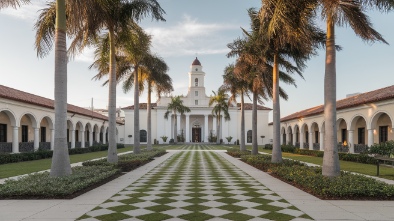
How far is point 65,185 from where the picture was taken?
8945mm

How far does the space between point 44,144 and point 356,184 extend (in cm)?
2663

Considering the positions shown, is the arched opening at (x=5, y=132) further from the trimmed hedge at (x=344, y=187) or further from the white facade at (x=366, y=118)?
the white facade at (x=366, y=118)

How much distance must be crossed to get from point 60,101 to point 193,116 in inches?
2442

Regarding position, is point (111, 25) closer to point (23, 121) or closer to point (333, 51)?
point (333, 51)

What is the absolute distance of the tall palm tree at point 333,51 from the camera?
34.1 ft

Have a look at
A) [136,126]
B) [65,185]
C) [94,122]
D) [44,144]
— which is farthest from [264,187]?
[94,122]

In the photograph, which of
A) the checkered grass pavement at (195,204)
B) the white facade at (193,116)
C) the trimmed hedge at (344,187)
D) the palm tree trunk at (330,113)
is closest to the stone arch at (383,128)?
the palm tree trunk at (330,113)

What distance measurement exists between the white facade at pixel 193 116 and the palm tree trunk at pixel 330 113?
5723 cm

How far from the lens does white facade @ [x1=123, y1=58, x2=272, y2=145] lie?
226ft

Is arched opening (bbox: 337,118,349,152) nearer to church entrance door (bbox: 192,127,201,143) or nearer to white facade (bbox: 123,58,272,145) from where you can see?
white facade (bbox: 123,58,272,145)

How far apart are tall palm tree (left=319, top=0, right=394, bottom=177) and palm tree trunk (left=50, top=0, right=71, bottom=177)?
8535 mm

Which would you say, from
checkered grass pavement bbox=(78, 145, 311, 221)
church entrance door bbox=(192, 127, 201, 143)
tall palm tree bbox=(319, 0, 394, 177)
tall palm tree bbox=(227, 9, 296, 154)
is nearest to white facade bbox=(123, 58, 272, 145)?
church entrance door bbox=(192, 127, 201, 143)

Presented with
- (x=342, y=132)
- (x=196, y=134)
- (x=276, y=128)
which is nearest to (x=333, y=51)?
(x=276, y=128)

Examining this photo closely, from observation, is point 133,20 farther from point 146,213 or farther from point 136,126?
point 146,213
